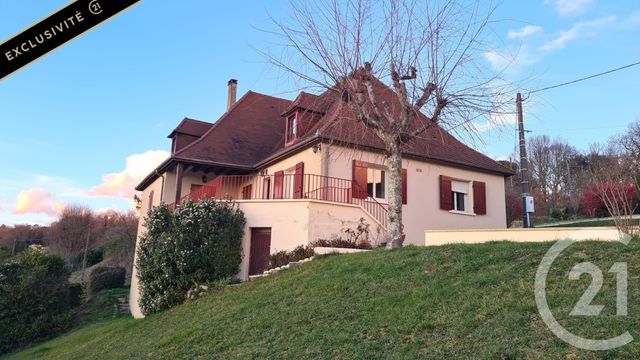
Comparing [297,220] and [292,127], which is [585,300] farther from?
[292,127]

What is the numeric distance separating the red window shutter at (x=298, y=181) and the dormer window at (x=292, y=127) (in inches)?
74.6

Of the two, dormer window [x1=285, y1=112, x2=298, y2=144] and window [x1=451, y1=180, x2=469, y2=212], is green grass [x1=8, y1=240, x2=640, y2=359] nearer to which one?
dormer window [x1=285, y1=112, x2=298, y2=144]

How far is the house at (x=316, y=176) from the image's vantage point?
14.0 metres

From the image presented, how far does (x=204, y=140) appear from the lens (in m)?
19.3

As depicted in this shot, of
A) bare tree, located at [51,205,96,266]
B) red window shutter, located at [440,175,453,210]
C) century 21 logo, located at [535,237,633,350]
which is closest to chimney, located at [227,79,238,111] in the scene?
red window shutter, located at [440,175,453,210]

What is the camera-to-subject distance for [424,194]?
17203 mm

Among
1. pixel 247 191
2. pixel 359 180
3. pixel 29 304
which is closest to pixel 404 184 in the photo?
pixel 359 180

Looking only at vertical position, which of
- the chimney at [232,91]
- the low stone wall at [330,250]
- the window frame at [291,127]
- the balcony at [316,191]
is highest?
the chimney at [232,91]

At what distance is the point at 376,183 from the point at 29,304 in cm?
1525

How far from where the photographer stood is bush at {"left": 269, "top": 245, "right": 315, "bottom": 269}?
1278 centimetres

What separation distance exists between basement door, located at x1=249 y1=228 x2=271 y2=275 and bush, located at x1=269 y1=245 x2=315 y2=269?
704 mm

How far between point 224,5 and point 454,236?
7.67 m

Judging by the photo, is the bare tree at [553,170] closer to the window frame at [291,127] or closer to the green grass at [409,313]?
the window frame at [291,127]

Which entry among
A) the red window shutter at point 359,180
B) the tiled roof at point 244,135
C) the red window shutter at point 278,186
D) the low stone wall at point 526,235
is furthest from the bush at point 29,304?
the low stone wall at point 526,235
